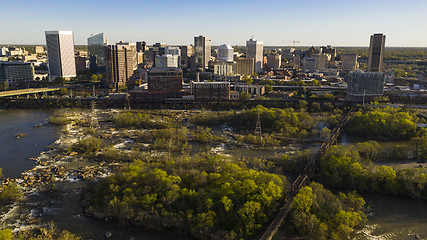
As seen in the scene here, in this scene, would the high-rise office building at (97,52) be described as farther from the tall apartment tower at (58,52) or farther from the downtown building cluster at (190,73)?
the tall apartment tower at (58,52)

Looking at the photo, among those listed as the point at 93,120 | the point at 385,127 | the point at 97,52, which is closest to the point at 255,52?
the point at 97,52

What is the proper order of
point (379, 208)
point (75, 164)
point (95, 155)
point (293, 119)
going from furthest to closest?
1. point (293, 119)
2. point (95, 155)
3. point (75, 164)
4. point (379, 208)

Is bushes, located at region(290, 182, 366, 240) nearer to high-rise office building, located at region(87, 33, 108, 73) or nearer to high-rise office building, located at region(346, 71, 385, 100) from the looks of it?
high-rise office building, located at region(346, 71, 385, 100)

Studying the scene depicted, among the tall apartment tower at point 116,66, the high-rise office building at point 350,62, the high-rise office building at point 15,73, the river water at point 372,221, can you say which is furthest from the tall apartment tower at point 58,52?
the high-rise office building at point 350,62

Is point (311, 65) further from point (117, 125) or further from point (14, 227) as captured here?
point (14, 227)

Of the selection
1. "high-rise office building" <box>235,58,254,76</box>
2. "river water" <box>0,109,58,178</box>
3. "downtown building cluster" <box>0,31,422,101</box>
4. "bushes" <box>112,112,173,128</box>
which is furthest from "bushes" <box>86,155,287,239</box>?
"high-rise office building" <box>235,58,254,76</box>

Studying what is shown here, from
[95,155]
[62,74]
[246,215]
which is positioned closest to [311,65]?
[62,74]

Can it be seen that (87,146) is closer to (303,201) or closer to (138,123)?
(138,123)
